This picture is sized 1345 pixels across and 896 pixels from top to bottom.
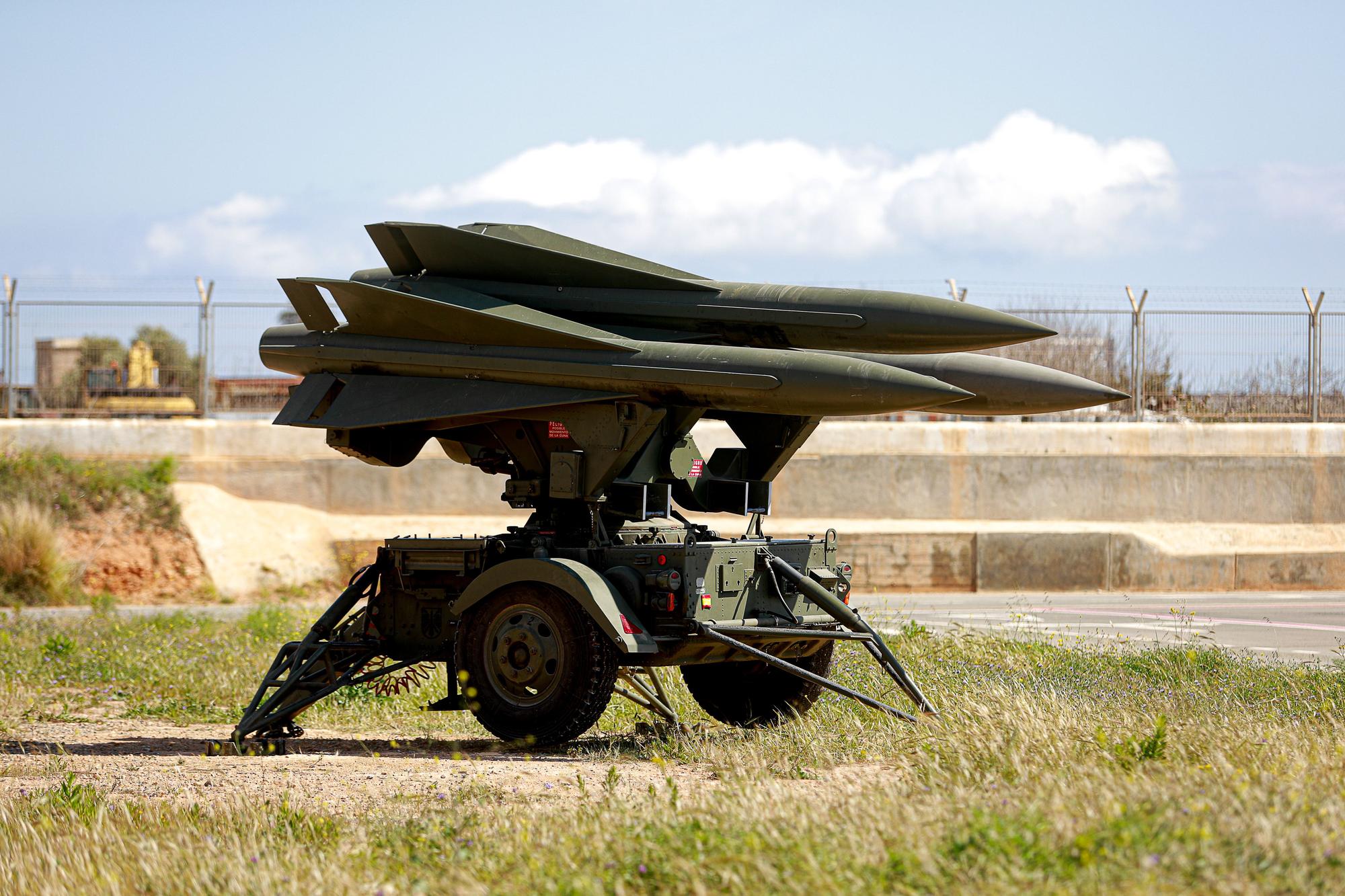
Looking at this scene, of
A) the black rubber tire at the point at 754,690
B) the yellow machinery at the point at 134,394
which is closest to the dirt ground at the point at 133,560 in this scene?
the yellow machinery at the point at 134,394

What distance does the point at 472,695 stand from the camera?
8984 millimetres

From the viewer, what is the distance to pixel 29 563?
20.9 m

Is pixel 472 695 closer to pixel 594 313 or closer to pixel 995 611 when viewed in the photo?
pixel 594 313

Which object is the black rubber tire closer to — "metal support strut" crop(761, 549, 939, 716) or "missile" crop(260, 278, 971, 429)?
"metal support strut" crop(761, 549, 939, 716)

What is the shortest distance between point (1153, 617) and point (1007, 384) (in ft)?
26.5

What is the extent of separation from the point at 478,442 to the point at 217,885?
5178mm

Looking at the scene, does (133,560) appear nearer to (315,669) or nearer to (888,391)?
(315,669)

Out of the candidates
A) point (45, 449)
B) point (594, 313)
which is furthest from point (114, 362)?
point (594, 313)

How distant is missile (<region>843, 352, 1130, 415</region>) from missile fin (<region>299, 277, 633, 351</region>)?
190 cm

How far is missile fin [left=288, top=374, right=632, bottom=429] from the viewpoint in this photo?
952 cm

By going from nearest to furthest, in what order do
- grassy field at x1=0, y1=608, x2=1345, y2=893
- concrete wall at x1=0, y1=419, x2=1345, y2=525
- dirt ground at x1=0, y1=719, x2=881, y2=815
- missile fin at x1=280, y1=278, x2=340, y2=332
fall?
grassy field at x1=0, y1=608, x2=1345, y2=893 < dirt ground at x1=0, y1=719, x2=881, y2=815 < missile fin at x1=280, y1=278, x2=340, y2=332 < concrete wall at x1=0, y1=419, x2=1345, y2=525

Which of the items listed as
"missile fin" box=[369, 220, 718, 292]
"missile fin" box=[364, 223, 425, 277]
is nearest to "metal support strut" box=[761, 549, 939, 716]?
"missile fin" box=[369, 220, 718, 292]

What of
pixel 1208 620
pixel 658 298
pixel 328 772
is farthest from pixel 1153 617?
pixel 328 772

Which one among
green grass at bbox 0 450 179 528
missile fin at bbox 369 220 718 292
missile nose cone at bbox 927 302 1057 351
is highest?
missile fin at bbox 369 220 718 292
